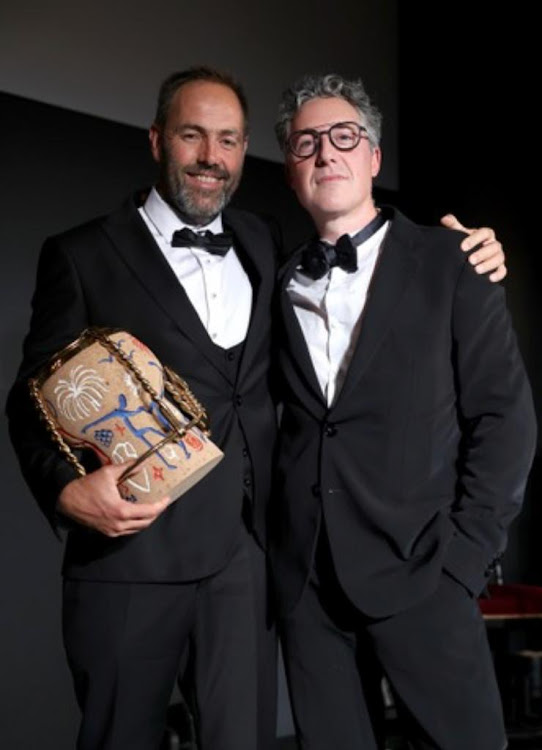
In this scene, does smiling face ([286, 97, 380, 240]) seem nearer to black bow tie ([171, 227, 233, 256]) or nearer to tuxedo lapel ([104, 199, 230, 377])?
black bow tie ([171, 227, 233, 256])

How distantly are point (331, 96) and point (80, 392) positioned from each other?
0.89 metres

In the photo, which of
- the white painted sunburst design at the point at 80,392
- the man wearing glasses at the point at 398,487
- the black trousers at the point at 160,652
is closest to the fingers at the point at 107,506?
the white painted sunburst design at the point at 80,392

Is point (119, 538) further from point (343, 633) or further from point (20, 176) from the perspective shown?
point (20, 176)

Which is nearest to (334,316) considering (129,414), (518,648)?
(129,414)

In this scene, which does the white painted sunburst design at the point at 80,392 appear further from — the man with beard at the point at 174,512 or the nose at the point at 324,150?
the nose at the point at 324,150

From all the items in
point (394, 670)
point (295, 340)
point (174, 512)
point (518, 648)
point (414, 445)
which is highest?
point (295, 340)

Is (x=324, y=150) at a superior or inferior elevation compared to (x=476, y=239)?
superior

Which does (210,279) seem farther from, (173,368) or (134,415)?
(134,415)

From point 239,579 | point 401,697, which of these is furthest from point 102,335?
point 401,697

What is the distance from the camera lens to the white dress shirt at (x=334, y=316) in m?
2.44

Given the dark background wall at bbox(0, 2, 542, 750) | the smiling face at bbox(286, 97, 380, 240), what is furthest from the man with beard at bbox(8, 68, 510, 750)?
the dark background wall at bbox(0, 2, 542, 750)

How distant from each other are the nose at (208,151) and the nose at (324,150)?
0.27 metres

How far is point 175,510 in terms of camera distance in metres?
2.49

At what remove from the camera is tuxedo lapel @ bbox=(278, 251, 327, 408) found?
241 centimetres
